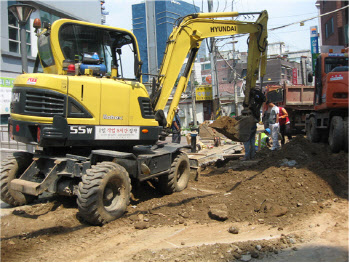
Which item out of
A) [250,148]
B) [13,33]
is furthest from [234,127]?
[13,33]

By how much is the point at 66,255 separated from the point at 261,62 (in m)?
Result: 6.50

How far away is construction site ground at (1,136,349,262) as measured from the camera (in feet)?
13.3

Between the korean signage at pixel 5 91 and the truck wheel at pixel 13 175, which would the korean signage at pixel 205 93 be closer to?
the korean signage at pixel 5 91

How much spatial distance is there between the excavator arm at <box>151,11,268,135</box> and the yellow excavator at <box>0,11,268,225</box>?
0.9 inches

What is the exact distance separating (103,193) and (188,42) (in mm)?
3853

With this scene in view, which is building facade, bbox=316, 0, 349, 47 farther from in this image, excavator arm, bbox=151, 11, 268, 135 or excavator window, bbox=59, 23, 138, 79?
excavator window, bbox=59, 23, 138, 79

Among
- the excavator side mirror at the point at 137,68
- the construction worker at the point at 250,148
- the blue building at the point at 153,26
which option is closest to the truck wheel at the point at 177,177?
the excavator side mirror at the point at 137,68

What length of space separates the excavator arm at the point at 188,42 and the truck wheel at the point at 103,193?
1982 millimetres

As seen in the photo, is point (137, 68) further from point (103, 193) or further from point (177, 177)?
point (177, 177)

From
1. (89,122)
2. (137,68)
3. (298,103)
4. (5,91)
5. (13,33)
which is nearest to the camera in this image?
(89,122)

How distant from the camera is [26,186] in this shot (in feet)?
17.4

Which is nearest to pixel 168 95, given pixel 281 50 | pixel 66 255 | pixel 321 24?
pixel 66 255

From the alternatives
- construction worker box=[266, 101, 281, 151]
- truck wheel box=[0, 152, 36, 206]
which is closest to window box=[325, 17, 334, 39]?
construction worker box=[266, 101, 281, 151]

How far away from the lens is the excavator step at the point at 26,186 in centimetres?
518
